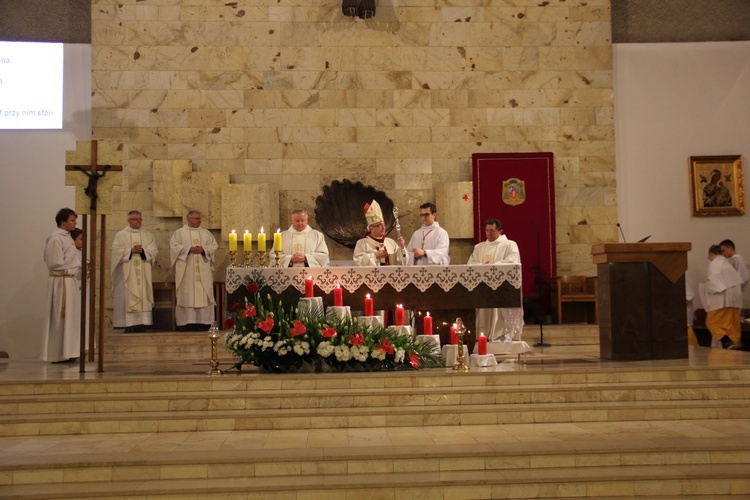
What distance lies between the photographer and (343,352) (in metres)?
7.78

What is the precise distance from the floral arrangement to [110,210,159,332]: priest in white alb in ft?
14.5

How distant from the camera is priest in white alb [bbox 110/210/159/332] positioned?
39.9ft

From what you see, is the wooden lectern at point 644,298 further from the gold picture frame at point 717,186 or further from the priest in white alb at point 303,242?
the gold picture frame at point 717,186

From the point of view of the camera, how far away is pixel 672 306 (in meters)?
8.59

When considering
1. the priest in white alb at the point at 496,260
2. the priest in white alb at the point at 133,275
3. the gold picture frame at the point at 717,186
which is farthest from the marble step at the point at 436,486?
the gold picture frame at the point at 717,186

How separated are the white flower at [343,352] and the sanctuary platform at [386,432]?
20 cm

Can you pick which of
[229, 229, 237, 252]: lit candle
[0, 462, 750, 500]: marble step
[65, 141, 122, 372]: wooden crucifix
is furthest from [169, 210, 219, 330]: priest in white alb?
[0, 462, 750, 500]: marble step

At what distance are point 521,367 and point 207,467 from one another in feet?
11.7

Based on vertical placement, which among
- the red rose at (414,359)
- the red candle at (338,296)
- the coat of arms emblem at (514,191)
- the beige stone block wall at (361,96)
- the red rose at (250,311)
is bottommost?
the red rose at (414,359)

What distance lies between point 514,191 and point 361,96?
2.83 m

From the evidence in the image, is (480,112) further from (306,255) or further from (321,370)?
(321,370)

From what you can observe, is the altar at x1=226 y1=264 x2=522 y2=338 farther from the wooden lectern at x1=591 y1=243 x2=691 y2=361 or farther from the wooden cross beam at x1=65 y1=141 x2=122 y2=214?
the wooden cross beam at x1=65 y1=141 x2=122 y2=214

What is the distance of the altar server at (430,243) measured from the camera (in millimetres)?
10930

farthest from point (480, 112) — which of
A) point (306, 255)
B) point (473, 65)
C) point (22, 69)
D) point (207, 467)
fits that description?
point (207, 467)
